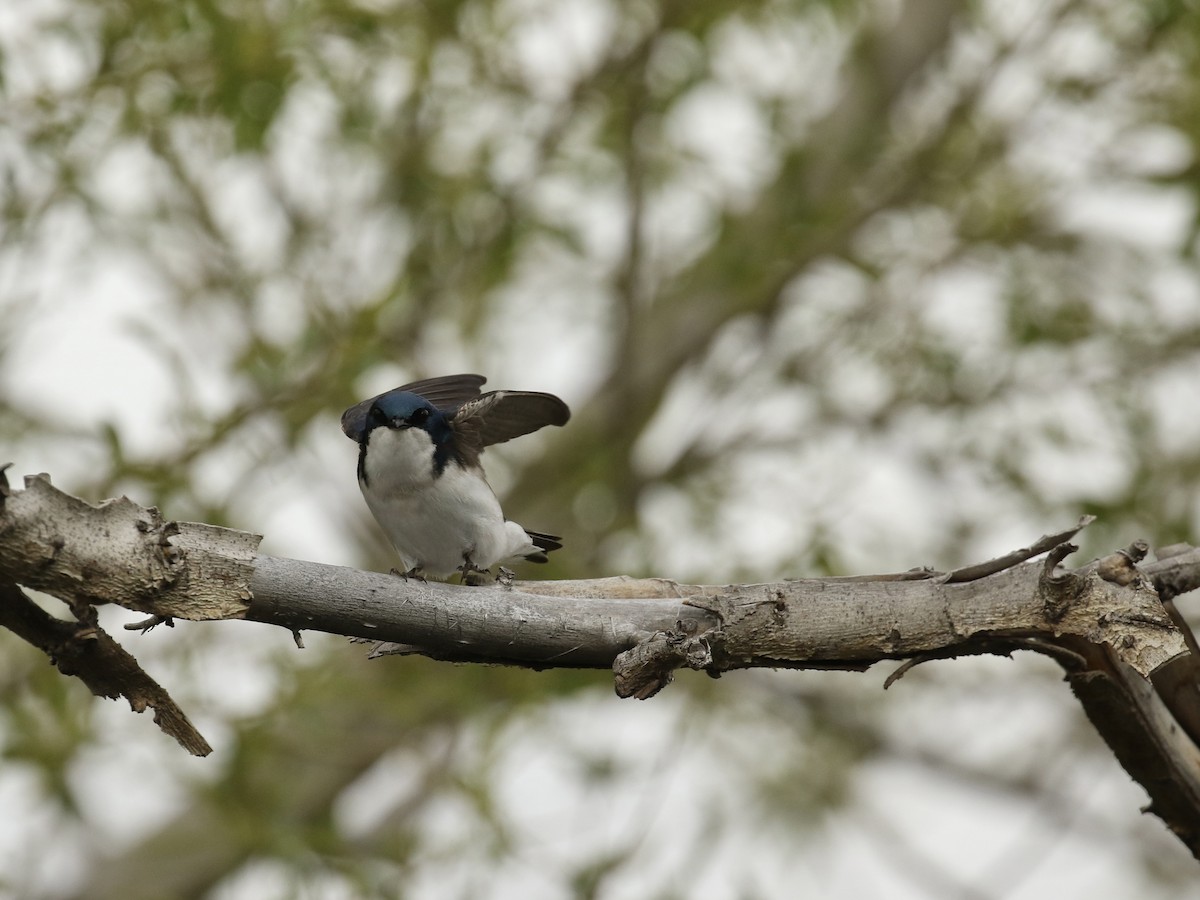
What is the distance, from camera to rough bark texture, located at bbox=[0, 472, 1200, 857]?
6.20 feet

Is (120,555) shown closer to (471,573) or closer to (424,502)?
(471,573)

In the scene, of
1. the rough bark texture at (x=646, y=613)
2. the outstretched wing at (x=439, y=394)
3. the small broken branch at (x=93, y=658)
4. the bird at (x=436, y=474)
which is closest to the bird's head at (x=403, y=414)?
the bird at (x=436, y=474)

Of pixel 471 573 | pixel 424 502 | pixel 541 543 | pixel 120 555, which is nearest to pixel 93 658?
pixel 120 555

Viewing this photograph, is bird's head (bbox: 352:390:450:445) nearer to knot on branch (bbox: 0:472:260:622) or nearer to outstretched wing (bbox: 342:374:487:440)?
outstretched wing (bbox: 342:374:487:440)

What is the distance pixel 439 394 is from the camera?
3771 millimetres

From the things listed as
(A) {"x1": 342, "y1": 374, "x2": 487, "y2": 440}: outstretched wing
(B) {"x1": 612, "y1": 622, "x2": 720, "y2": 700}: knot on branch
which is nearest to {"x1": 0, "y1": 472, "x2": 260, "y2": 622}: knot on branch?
(B) {"x1": 612, "y1": 622, "x2": 720, "y2": 700}: knot on branch

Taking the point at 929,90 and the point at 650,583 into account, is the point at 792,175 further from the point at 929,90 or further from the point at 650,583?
the point at 650,583

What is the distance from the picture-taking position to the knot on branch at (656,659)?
2057 mm

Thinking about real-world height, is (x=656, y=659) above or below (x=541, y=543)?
below

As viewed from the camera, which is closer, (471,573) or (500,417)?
(471,573)

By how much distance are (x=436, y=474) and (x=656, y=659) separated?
4.49ft

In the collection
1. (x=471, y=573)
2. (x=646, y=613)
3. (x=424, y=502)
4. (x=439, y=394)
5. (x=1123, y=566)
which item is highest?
(x=439, y=394)

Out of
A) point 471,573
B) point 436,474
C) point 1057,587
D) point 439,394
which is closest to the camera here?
point 1057,587

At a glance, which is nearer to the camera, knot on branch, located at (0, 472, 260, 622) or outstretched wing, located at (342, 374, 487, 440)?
knot on branch, located at (0, 472, 260, 622)
